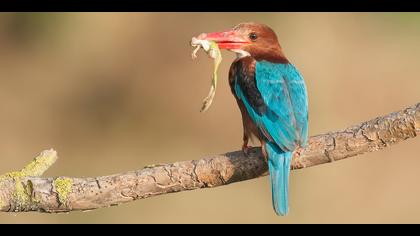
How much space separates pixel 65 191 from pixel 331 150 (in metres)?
1.01

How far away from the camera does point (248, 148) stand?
152 inches

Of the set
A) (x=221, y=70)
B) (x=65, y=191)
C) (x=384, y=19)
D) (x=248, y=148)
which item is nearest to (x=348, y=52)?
(x=384, y=19)

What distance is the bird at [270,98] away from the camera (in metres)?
3.75

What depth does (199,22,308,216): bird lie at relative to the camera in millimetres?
3754

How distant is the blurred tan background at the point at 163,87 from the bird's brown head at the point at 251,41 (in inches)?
103

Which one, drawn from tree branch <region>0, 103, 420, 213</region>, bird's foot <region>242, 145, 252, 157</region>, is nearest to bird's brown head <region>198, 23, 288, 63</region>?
bird's foot <region>242, 145, 252, 157</region>

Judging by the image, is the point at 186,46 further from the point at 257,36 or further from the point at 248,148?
the point at 248,148

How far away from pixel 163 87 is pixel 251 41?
9.50ft

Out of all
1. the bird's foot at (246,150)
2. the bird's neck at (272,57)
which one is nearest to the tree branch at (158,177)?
the bird's foot at (246,150)

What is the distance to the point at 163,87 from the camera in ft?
23.6

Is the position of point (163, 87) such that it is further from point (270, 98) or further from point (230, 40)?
point (270, 98)

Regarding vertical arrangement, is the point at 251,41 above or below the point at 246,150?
above

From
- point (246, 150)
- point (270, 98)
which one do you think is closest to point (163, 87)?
point (270, 98)

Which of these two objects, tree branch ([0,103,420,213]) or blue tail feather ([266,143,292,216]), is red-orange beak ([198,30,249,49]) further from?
tree branch ([0,103,420,213])
